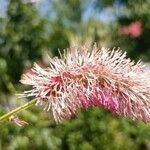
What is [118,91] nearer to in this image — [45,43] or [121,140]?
[45,43]

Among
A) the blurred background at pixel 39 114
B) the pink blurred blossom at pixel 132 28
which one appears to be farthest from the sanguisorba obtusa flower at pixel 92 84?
the pink blurred blossom at pixel 132 28

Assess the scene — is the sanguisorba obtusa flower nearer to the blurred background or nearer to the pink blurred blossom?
the blurred background

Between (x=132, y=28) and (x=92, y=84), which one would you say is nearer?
(x=92, y=84)

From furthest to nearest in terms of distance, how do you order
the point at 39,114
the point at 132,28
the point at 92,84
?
the point at 132,28
the point at 39,114
the point at 92,84

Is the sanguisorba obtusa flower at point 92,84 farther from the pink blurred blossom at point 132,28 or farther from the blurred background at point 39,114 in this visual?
the pink blurred blossom at point 132,28

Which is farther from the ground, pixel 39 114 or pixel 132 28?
pixel 132 28

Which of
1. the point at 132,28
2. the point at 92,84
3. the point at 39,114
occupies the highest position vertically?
the point at 132,28

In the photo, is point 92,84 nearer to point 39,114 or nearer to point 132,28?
point 39,114

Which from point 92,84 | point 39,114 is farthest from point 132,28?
point 92,84

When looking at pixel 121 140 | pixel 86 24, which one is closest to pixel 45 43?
pixel 121 140
